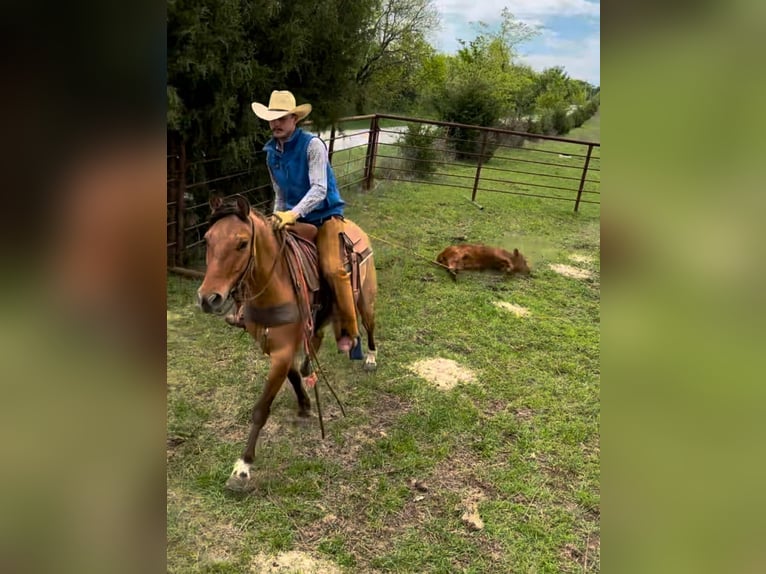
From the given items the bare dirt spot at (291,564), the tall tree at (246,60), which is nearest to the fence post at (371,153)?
the tall tree at (246,60)

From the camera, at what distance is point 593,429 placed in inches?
115

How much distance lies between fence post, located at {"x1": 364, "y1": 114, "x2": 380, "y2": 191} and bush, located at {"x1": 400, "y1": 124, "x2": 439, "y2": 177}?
1.16m

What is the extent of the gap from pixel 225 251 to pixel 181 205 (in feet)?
10.2

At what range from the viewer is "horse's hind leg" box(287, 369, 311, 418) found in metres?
2.80

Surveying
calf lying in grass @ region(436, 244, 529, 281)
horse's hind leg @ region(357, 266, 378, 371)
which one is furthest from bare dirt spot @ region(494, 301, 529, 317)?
horse's hind leg @ region(357, 266, 378, 371)

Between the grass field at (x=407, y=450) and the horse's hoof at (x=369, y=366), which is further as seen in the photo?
the horse's hoof at (x=369, y=366)

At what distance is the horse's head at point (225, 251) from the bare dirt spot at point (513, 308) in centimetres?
310

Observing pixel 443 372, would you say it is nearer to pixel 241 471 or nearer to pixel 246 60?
pixel 241 471

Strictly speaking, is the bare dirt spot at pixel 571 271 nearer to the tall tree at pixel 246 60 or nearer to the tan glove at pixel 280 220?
the tall tree at pixel 246 60

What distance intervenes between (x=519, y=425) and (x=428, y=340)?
1.19 meters

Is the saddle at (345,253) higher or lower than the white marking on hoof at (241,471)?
higher

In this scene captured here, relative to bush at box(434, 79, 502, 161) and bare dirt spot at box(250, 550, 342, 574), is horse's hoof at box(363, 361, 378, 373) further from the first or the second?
bush at box(434, 79, 502, 161)

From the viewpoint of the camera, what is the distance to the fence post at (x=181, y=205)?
4.56m
